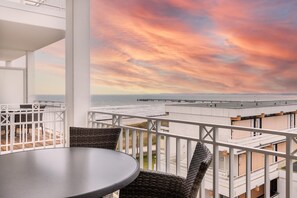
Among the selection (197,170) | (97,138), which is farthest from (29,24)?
(197,170)

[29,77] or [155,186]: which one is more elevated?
[29,77]

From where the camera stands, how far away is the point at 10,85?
9.91m

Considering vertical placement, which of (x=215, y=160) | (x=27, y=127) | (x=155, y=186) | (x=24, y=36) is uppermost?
(x=24, y=36)

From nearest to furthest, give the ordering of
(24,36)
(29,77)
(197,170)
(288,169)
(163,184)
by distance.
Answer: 1. (197,170)
2. (288,169)
3. (163,184)
4. (24,36)
5. (29,77)

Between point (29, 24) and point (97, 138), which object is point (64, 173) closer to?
point (97, 138)

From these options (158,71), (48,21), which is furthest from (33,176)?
(158,71)

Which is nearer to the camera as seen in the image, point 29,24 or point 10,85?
point 29,24

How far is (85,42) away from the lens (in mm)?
3797

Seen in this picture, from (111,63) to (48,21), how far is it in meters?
6.95

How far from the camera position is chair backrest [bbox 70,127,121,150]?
8.19 ft

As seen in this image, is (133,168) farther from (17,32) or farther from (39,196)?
(17,32)

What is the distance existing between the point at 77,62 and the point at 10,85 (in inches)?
300

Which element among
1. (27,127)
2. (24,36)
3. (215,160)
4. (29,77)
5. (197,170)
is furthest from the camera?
(29,77)

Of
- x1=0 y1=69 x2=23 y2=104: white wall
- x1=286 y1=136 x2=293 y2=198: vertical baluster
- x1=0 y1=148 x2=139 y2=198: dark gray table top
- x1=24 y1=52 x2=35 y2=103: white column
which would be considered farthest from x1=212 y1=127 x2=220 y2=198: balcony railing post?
x1=0 y1=69 x2=23 y2=104: white wall
